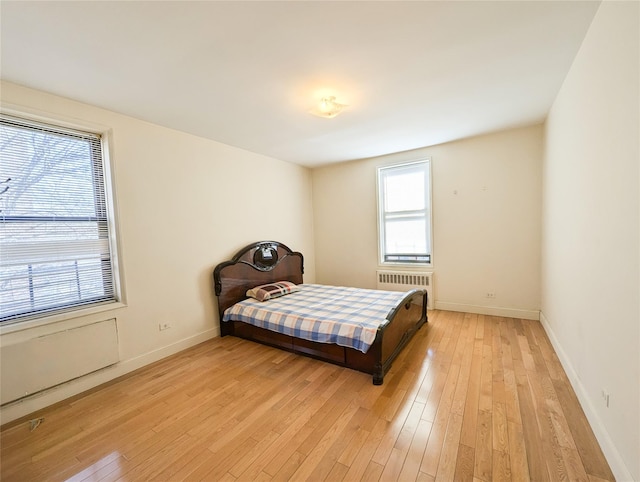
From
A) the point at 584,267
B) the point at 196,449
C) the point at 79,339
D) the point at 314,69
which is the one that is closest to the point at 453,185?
the point at 584,267

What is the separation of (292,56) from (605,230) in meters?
2.23

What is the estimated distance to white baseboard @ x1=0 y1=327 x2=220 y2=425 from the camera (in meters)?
1.98

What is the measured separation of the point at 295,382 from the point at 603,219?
2451 mm

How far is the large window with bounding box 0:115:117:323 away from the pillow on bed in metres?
1.49

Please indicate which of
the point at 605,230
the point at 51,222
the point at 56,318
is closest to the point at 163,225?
the point at 51,222

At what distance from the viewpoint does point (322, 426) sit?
1.79 meters

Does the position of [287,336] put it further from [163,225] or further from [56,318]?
[56,318]

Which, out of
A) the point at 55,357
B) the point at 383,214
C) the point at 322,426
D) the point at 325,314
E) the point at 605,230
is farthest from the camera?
the point at 383,214

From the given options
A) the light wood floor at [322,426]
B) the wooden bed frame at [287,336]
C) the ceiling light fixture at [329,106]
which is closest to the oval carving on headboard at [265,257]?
the wooden bed frame at [287,336]

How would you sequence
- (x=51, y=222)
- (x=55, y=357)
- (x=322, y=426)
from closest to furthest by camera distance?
(x=322, y=426) < (x=55, y=357) < (x=51, y=222)

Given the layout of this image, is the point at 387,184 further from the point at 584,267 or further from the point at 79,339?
the point at 79,339

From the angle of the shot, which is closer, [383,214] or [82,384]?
[82,384]

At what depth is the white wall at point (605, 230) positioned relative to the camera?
1.23 m

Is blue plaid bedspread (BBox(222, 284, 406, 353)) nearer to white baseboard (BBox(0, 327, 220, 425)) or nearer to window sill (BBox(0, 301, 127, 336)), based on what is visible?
white baseboard (BBox(0, 327, 220, 425))
